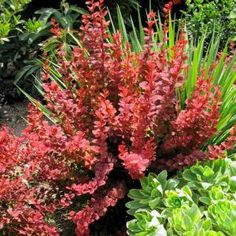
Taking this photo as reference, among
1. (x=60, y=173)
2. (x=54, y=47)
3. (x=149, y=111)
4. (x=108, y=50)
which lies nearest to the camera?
(x=149, y=111)

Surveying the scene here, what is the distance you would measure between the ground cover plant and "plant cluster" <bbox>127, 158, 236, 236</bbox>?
92 millimetres

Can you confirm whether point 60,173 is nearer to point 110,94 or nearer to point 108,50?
point 110,94

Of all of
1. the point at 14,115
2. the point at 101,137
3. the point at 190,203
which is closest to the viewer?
the point at 190,203

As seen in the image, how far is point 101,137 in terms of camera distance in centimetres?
249

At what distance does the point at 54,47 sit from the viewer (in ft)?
14.3

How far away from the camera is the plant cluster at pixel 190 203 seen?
2.22 meters

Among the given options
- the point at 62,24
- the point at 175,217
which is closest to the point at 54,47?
the point at 62,24

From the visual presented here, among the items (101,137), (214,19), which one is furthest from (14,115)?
(101,137)

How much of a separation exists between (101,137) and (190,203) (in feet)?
1.67

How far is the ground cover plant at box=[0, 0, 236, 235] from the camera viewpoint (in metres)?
2.50

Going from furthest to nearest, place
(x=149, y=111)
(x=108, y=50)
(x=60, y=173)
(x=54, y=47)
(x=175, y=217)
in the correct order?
(x=54, y=47), (x=108, y=50), (x=60, y=173), (x=149, y=111), (x=175, y=217)

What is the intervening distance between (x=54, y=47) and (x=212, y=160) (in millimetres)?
2170

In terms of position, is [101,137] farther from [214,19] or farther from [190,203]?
[214,19]

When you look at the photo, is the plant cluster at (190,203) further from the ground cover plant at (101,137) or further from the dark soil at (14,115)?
the dark soil at (14,115)
